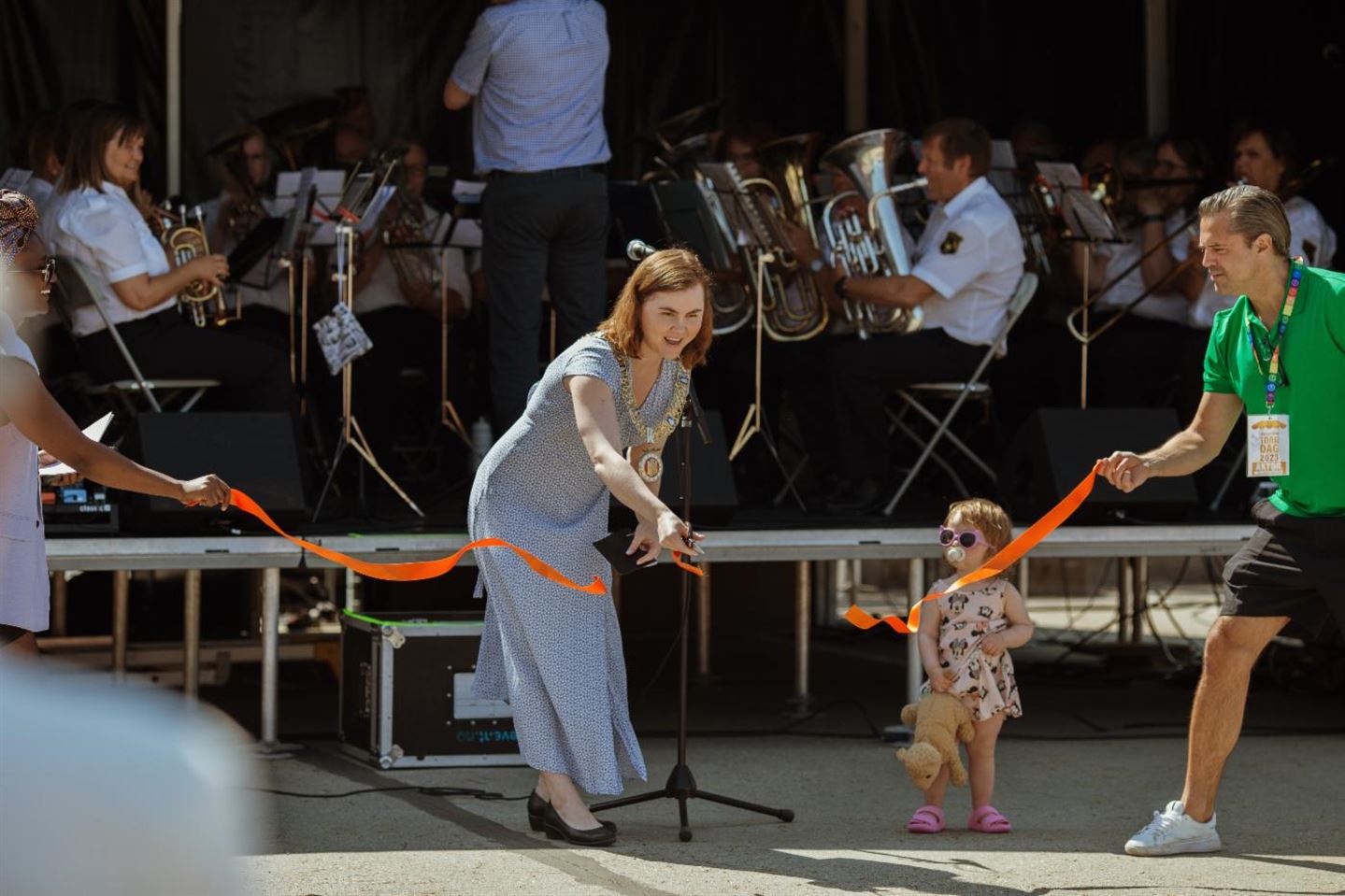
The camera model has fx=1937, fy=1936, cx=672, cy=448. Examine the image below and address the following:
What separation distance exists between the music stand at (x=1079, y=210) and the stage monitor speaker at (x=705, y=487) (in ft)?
5.29

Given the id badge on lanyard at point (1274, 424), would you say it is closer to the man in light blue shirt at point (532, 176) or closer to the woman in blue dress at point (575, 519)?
the woman in blue dress at point (575, 519)

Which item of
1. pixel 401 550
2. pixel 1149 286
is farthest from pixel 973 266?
pixel 401 550

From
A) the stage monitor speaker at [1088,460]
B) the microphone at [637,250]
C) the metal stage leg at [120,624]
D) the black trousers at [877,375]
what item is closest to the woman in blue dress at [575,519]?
the microphone at [637,250]

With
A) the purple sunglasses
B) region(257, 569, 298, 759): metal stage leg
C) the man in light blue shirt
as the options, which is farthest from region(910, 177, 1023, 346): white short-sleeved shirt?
region(257, 569, 298, 759): metal stage leg

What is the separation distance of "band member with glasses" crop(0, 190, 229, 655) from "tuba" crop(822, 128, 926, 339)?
12.8ft

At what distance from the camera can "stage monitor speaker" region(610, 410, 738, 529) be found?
22.4 ft

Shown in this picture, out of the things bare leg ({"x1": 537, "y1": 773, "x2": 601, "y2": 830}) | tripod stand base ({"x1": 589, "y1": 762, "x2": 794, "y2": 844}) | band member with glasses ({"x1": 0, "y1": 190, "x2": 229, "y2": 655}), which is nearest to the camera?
band member with glasses ({"x1": 0, "y1": 190, "x2": 229, "y2": 655})

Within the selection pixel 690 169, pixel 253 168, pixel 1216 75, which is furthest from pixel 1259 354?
pixel 253 168

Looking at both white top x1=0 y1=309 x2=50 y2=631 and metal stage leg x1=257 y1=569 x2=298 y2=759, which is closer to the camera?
white top x1=0 y1=309 x2=50 y2=631

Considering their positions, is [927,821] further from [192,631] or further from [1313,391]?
[192,631]

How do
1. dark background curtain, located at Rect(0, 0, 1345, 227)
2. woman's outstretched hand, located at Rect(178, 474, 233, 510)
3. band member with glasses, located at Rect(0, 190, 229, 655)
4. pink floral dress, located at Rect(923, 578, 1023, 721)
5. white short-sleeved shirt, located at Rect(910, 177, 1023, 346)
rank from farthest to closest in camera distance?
dark background curtain, located at Rect(0, 0, 1345, 227) → white short-sleeved shirt, located at Rect(910, 177, 1023, 346) → pink floral dress, located at Rect(923, 578, 1023, 721) → woman's outstretched hand, located at Rect(178, 474, 233, 510) → band member with glasses, located at Rect(0, 190, 229, 655)

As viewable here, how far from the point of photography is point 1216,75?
360 inches

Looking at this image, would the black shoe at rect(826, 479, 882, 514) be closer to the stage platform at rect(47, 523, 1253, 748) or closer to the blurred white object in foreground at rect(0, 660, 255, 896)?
the stage platform at rect(47, 523, 1253, 748)

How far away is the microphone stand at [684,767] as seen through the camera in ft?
17.1
